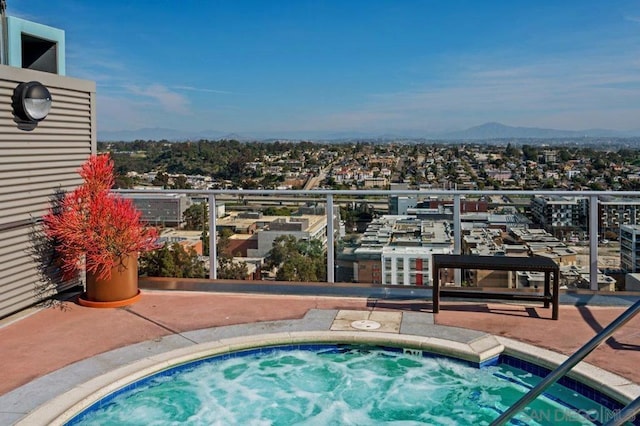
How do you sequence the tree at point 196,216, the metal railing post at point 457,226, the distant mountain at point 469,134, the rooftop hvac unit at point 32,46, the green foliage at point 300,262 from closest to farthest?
the rooftop hvac unit at point 32,46 → the metal railing post at point 457,226 → the green foliage at point 300,262 → the tree at point 196,216 → the distant mountain at point 469,134

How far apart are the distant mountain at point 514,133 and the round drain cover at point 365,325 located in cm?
3396

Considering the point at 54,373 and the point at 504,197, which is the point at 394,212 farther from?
the point at 54,373

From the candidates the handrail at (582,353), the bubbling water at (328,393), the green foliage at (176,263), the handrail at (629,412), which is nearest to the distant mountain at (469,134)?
the green foliage at (176,263)

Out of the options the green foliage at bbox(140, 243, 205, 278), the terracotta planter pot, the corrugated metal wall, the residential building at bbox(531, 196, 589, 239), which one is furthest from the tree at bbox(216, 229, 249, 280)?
the residential building at bbox(531, 196, 589, 239)

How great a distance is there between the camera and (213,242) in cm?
629

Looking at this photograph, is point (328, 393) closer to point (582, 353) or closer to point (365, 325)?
point (365, 325)

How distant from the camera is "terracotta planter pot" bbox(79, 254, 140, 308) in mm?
5418

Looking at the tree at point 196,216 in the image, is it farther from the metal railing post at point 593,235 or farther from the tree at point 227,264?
the metal railing post at point 593,235

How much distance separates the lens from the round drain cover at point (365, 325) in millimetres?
4797

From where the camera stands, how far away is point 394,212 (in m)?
5.91

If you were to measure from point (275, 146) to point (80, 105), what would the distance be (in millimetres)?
20260

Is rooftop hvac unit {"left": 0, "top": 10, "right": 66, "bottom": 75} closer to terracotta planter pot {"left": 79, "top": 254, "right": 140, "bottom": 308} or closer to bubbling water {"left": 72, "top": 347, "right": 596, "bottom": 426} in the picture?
terracotta planter pot {"left": 79, "top": 254, "right": 140, "bottom": 308}

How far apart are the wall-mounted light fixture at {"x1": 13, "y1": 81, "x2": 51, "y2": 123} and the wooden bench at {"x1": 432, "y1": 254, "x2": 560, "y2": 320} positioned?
149 inches

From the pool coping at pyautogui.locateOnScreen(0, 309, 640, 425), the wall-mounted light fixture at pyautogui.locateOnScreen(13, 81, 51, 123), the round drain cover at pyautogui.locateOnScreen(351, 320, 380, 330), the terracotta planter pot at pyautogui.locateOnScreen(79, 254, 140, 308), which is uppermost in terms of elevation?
the wall-mounted light fixture at pyautogui.locateOnScreen(13, 81, 51, 123)
